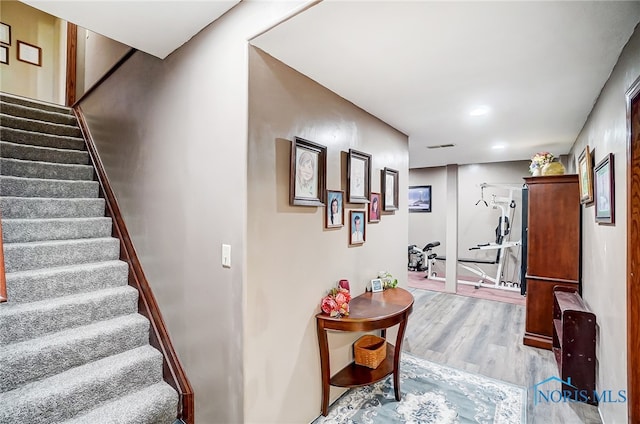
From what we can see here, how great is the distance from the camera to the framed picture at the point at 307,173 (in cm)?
181

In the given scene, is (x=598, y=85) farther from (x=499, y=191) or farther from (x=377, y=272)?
(x=499, y=191)

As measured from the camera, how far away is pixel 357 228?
95.7 inches

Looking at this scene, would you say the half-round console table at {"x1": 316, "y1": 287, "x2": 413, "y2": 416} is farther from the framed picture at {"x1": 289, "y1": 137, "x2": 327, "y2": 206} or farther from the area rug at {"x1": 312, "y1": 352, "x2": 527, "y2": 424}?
the framed picture at {"x1": 289, "y1": 137, "x2": 327, "y2": 206}

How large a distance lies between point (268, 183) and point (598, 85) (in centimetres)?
232

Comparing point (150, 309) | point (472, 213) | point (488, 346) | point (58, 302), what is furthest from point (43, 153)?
point (472, 213)

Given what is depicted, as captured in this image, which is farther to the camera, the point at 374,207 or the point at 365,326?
the point at 374,207

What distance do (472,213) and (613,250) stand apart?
4.73 m

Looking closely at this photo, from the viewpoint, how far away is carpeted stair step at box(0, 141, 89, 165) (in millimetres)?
2625

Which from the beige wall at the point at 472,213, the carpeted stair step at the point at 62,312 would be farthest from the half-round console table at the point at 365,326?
the beige wall at the point at 472,213

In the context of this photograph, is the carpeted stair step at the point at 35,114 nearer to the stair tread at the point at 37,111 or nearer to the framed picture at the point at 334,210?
the stair tread at the point at 37,111

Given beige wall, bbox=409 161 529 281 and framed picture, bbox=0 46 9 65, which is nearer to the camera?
framed picture, bbox=0 46 9 65

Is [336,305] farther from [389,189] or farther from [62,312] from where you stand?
[62,312]

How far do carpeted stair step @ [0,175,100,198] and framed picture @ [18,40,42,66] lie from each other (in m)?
2.85

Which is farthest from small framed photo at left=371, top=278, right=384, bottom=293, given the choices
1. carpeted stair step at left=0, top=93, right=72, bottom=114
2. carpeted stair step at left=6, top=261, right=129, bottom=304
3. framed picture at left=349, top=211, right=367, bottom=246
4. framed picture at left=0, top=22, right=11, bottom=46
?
framed picture at left=0, top=22, right=11, bottom=46
